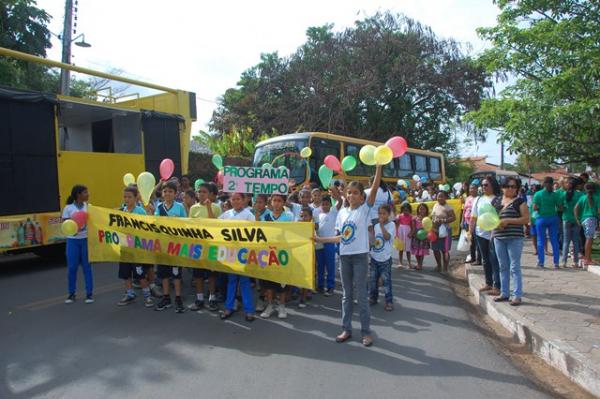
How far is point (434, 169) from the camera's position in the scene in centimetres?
2064

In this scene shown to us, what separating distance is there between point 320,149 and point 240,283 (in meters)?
9.00

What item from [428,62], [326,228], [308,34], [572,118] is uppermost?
[308,34]

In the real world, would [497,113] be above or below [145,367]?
above

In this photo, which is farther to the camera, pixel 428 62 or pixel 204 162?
pixel 428 62

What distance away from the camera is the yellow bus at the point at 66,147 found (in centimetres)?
806

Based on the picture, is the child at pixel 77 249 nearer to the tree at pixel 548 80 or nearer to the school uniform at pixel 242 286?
the school uniform at pixel 242 286

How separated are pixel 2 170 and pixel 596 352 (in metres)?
9.03

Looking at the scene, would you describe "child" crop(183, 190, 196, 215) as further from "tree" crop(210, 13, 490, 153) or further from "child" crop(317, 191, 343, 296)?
"tree" crop(210, 13, 490, 153)

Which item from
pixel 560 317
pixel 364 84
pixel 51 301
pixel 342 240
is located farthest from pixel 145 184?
pixel 364 84

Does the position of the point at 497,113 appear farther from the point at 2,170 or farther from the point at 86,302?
the point at 2,170

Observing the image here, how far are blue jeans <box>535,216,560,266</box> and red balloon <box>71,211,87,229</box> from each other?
24.4 ft

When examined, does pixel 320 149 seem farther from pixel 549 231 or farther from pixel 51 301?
pixel 51 301

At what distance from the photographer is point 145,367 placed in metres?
4.09

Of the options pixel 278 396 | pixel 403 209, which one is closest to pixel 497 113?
pixel 403 209
